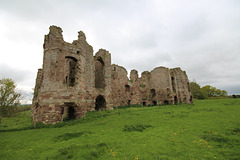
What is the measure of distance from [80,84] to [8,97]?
708 cm

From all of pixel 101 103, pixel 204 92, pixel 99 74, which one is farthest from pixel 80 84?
pixel 204 92

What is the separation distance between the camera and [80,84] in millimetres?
14078

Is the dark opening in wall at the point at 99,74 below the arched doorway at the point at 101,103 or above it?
above

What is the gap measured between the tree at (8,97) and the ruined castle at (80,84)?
190 centimetres

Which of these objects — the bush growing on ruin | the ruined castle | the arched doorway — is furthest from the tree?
the bush growing on ruin

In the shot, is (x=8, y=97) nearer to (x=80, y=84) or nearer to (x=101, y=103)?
(x=80, y=84)

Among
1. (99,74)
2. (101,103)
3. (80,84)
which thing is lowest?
(101,103)

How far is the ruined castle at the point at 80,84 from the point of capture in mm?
12164

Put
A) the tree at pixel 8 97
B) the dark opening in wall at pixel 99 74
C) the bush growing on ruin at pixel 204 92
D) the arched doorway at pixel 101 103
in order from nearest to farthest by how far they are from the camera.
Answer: the tree at pixel 8 97, the arched doorway at pixel 101 103, the dark opening in wall at pixel 99 74, the bush growing on ruin at pixel 204 92

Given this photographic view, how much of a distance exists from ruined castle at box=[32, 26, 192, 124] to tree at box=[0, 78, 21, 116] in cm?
190

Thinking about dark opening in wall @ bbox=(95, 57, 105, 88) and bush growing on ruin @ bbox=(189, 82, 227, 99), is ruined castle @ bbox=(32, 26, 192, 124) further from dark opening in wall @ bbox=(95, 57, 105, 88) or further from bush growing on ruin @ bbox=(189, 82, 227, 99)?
bush growing on ruin @ bbox=(189, 82, 227, 99)

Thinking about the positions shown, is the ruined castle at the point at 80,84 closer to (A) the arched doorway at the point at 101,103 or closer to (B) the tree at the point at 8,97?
(A) the arched doorway at the point at 101,103

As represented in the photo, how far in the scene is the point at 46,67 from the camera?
12.8 metres

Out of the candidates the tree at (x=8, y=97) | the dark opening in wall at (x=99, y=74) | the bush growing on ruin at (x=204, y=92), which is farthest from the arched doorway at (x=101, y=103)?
the bush growing on ruin at (x=204, y=92)
